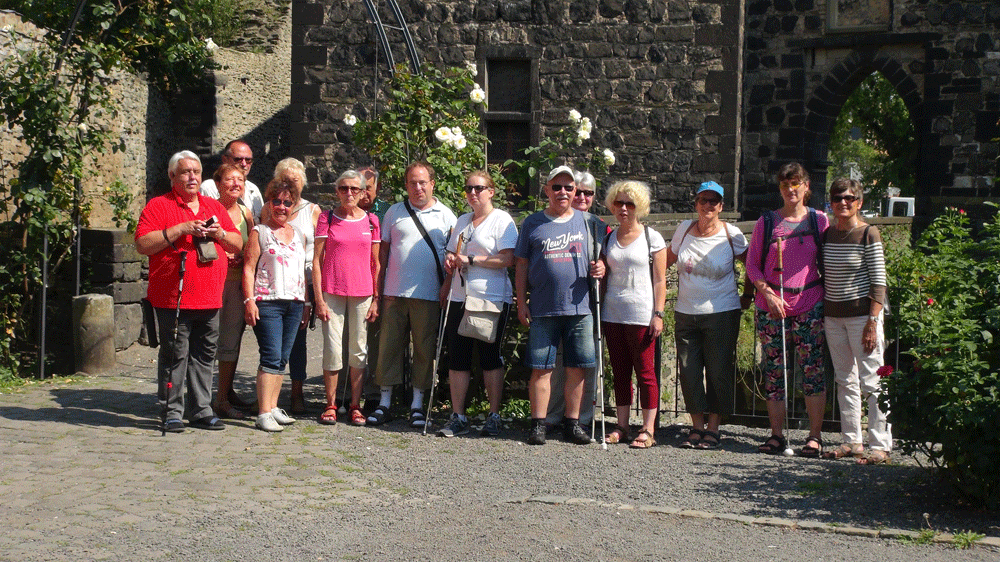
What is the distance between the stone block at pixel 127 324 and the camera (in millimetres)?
10875

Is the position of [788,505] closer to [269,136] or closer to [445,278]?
[445,278]

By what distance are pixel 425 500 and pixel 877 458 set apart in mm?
2853

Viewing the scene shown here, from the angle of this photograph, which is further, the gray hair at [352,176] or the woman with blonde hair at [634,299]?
the gray hair at [352,176]

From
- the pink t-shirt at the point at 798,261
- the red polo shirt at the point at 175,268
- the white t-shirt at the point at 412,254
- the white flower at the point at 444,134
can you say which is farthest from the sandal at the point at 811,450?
the red polo shirt at the point at 175,268

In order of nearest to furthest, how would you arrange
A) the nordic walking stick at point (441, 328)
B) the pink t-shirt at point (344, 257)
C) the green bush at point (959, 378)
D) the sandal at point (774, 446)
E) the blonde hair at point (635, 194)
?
the green bush at point (959, 378) < the sandal at point (774, 446) < the blonde hair at point (635, 194) < the nordic walking stick at point (441, 328) < the pink t-shirt at point (344, 257)

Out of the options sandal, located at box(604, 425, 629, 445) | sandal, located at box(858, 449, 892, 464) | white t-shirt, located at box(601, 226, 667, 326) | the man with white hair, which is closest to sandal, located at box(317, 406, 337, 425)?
the man with white hair

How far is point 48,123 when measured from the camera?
32.8 feet

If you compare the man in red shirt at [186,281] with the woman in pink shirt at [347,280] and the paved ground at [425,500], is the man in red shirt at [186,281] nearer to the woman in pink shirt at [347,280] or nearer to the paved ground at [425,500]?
the paved ground at [425,500]

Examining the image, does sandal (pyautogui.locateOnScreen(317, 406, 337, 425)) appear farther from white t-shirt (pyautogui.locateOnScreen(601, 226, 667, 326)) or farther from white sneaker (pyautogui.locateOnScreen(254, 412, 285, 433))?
white t-shirt (pyautogui.locateOnScreen(601, 226, 667, 326))

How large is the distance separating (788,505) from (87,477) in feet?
12.2

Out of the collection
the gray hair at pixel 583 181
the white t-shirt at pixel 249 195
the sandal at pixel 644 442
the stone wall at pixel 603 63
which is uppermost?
the stone wall at pixel 603 63

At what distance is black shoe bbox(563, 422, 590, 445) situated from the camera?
7305 mm

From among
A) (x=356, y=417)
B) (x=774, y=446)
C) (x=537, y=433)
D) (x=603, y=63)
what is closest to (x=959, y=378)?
(x=774, y=446)

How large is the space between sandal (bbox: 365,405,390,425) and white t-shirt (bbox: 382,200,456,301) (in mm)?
818
